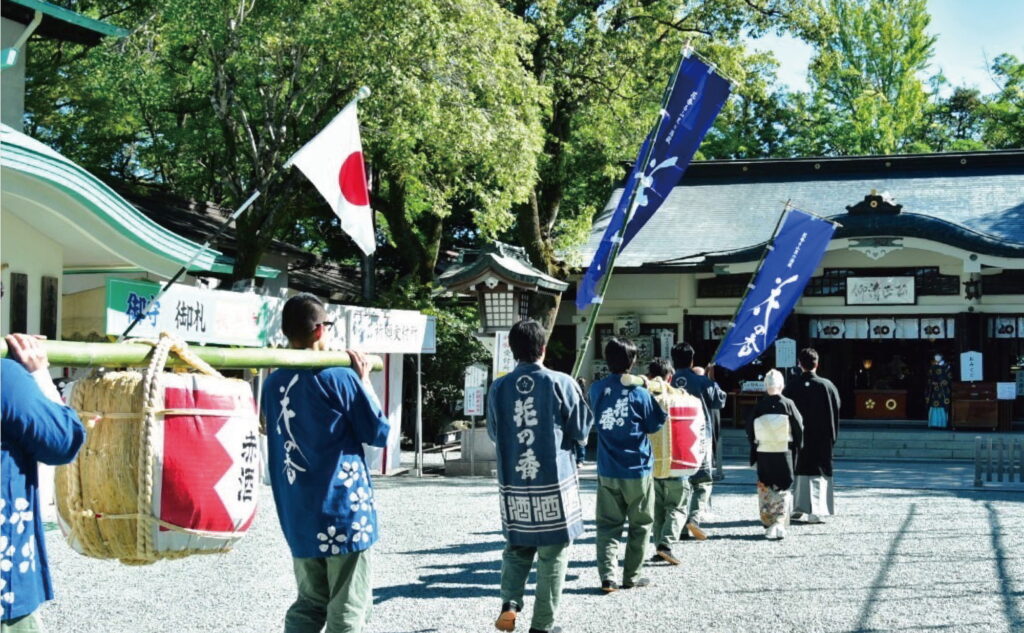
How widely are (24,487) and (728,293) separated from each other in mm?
19658

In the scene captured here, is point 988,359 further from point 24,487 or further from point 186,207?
point 24,487

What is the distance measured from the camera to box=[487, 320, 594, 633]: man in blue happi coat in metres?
5.83

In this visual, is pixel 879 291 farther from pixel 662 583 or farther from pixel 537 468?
pixel 537 468

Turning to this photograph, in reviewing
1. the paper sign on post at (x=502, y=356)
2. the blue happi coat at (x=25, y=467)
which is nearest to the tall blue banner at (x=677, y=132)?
the paper sign on post at (x=502, y=356)

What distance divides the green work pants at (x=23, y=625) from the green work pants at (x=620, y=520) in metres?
4.34

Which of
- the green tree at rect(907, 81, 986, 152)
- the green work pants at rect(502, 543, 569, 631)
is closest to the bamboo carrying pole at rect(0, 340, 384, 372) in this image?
the green work pants at rect(502, 543, 569, 631)

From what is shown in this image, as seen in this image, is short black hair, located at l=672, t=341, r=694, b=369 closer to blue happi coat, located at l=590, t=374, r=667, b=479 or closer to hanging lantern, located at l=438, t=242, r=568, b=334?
blue happi coat, located at l=590, t=374, r=667, b=479

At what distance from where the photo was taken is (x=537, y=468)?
5934 mm

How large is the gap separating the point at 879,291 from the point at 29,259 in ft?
52.4

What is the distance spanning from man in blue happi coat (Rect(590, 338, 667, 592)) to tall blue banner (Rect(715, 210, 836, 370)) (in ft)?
11.5

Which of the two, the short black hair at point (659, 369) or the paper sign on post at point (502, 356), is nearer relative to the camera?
the short black hair at point (659, 369)

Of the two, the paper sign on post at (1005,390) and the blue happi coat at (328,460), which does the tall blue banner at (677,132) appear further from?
the paper sign on post at (1005,390)

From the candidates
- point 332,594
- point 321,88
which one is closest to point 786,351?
point 321,88

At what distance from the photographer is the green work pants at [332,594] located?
14.3ft
